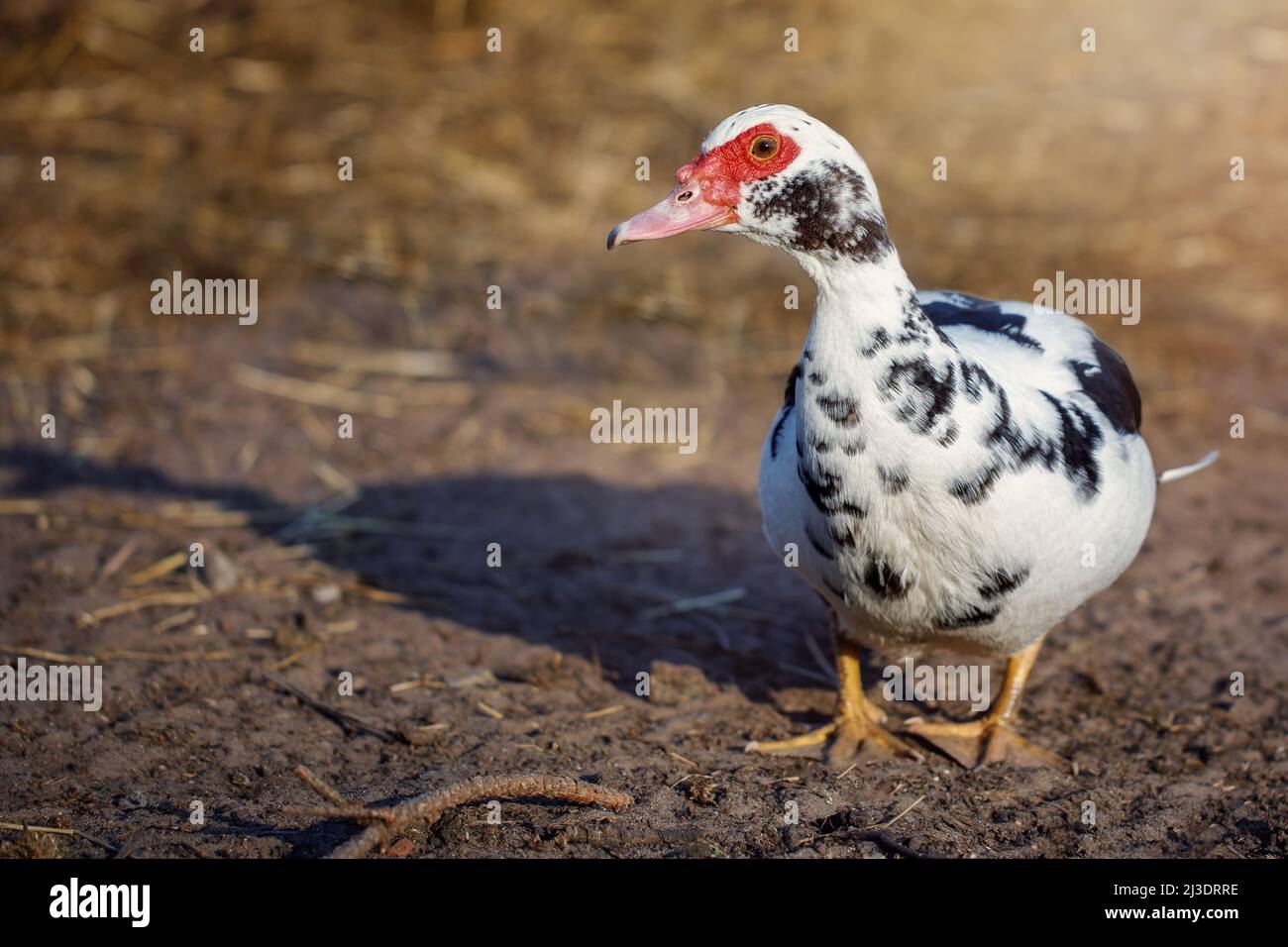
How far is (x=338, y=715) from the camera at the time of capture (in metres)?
4.30

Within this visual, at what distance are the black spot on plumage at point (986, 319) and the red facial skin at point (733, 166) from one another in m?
0.97

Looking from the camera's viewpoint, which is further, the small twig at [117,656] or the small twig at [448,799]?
the small twig at [117,656]

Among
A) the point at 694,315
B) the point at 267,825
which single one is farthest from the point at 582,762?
the point at 694,315

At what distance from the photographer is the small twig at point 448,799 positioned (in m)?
3.33

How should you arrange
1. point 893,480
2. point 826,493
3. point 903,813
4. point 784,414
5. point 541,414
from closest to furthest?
point 893,480 → point 826,493 → point 903,813 → point 784,414 → point 541,414

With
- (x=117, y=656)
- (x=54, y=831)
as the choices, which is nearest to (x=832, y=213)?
(x=54, y=831)

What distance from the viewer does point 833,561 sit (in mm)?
3695

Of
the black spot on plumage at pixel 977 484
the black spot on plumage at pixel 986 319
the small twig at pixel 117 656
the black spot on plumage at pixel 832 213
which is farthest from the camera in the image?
the small twig at pixel 117 656

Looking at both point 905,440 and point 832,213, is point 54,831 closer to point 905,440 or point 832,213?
point 905,440

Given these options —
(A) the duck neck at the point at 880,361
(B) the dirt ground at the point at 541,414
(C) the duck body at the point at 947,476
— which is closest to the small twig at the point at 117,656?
(B) the dirt ground at the point at 541,414

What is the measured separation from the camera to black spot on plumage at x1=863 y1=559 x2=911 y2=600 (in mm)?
3619

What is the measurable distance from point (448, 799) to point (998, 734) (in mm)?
1791

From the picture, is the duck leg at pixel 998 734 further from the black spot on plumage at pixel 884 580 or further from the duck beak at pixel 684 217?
the duck beak at pixel 684 217
